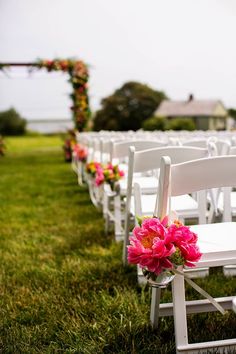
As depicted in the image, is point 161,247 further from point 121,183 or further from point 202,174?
point 121,183

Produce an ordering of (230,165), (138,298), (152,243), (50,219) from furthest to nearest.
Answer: (50,219), (138,298), (230,165), (152,243)

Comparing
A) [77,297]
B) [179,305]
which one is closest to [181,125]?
[77,297]

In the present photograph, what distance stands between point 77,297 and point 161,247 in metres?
1.31

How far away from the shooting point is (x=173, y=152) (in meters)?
2.40

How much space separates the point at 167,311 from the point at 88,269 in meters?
1.11

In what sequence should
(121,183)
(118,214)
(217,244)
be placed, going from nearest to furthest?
1. (217,244)
2. (118,214)
3. (121,183)

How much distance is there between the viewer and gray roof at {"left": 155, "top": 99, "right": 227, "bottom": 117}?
5766cm

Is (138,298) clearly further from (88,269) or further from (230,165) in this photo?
(230,165)

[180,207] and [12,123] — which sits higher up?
[12,123]

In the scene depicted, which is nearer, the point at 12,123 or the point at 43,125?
the point at 43,125

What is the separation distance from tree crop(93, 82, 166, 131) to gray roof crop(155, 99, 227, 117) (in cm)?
341

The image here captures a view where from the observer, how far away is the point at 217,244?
193 centimetres

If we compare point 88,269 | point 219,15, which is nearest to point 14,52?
point 219,15

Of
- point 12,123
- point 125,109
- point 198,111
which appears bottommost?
point 12,123
